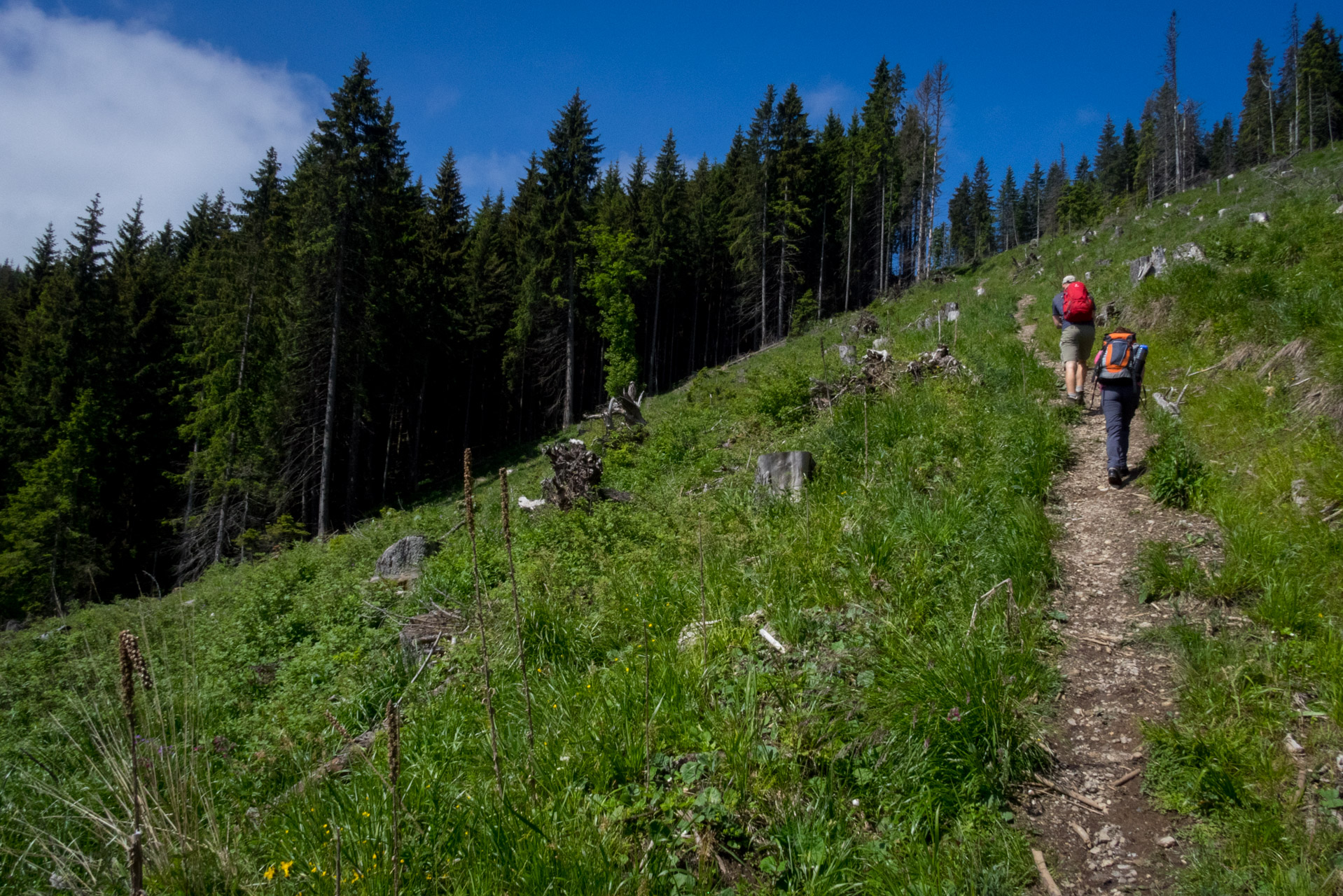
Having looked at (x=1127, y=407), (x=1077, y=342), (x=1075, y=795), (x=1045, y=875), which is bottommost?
(x=1045, y=875)

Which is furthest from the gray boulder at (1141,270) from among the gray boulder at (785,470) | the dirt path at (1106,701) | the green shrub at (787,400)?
the gray boulder at (785,470)

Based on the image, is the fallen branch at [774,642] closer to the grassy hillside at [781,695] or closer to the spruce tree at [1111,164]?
the grassy hillside at [781,695]

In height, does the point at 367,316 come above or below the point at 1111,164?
below

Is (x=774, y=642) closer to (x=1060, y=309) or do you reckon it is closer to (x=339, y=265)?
(x=1060, y=309)

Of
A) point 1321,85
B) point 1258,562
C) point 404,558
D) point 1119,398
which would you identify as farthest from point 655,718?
point 1321,85

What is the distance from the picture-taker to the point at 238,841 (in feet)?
9.27

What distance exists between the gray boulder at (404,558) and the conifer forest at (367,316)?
8.43 metres

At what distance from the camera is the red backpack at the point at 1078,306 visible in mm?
8328

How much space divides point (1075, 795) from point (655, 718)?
2092 millimetres

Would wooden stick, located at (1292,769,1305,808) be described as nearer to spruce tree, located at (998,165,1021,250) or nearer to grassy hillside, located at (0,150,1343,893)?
grassy hillside, located at (0,150,1343,893)

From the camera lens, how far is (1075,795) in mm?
2930

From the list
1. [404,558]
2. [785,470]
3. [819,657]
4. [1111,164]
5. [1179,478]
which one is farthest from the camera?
[1111,164]

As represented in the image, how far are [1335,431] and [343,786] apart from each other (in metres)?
7.38

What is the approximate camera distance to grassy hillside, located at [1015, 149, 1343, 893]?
2.50 metres
